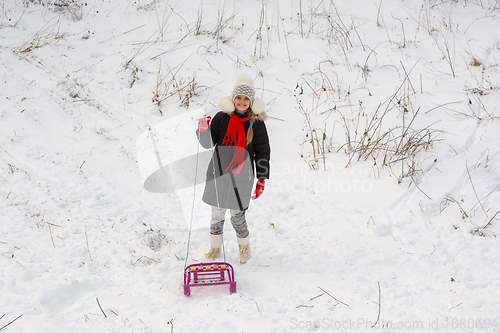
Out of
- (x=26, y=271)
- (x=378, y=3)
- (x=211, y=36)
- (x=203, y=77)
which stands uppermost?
(x=378, y=3)

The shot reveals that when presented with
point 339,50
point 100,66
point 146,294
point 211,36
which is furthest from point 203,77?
point 146,294

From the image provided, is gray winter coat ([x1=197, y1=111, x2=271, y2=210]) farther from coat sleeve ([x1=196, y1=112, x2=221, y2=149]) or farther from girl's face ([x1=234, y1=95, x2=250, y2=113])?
girl's face ([x1=234, y1=95, x2=250, y2=113])

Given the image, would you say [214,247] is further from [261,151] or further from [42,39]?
[42,39]

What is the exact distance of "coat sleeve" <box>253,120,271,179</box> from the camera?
3.16 m

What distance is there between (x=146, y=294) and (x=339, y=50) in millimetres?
5477

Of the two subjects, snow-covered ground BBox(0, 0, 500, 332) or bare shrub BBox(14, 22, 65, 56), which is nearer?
snow-covered ground BBox(0, 0, 500, 332)

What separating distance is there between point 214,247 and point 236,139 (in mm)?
1123

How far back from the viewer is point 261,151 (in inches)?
126

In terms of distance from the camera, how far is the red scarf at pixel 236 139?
3.05 m

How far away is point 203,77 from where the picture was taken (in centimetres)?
604

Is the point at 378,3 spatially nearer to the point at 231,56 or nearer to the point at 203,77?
the point at 231,56

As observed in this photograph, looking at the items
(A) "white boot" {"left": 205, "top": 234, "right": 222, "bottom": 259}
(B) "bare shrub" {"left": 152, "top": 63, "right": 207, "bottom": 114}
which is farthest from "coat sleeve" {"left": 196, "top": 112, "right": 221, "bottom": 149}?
(B) "bare shrub" {"left": 152, "top": 63, "right": 207, "bottom": 114}

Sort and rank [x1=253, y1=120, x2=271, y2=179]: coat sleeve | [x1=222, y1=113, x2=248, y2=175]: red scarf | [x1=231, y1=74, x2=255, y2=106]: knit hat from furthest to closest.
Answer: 1. [x1=253, y1=120, x2=271, y2=179]: coat sleeve
2. [x1=222, y1=113, x2=248, y2=175]: red scarf
3. [x1=231, y1=74, x2=255, y2=106]: knit hat

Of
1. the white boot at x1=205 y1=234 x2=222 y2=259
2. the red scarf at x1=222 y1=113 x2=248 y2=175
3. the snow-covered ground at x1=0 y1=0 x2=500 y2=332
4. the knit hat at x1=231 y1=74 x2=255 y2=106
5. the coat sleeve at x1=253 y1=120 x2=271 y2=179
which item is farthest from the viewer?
the white boot at x1=205 y1=234 x2=222 y2=259
